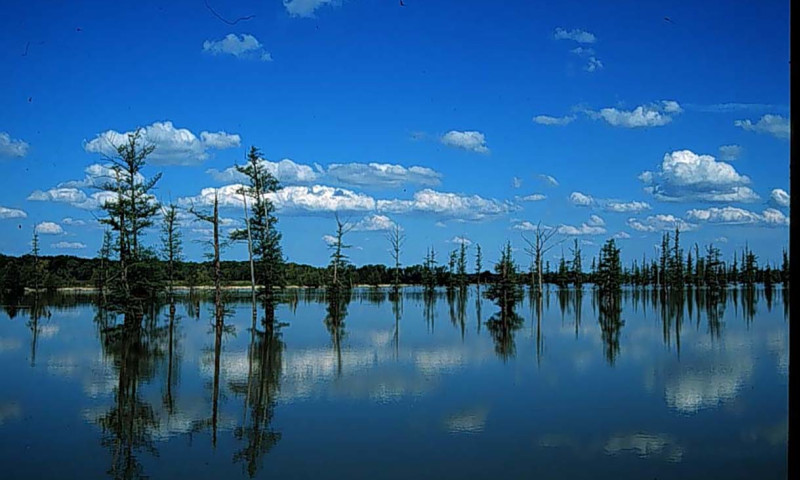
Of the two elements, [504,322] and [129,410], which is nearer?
[129,410]

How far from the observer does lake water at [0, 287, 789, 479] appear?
29.5ft

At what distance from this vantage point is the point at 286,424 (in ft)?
36.3

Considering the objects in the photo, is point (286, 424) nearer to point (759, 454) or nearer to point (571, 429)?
point (571, 429)

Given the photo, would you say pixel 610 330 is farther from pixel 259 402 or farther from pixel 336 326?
pixel 259 402

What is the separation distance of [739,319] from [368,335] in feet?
60.6

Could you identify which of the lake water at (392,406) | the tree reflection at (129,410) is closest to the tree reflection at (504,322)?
the lake water at (392,406)

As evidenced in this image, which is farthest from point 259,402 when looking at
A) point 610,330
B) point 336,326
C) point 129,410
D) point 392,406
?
point 610,330

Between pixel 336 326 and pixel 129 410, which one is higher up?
pixel 336 326

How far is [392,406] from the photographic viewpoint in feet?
40.9

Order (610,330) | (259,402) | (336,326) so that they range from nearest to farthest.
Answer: (259,402)
(610,330)
(336,326)

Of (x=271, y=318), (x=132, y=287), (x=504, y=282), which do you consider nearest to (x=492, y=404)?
(x=271, y=318)

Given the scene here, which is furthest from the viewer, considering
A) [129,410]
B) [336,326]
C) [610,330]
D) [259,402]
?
[336,326]

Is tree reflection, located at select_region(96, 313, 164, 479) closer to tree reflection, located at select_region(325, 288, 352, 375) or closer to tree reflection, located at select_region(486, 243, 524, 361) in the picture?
tree reflection, located at select_region(325, 288, 352, 375)

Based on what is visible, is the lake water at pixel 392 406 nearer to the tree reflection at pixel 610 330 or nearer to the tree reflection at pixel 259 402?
the tree reflection at pixel 259 402
